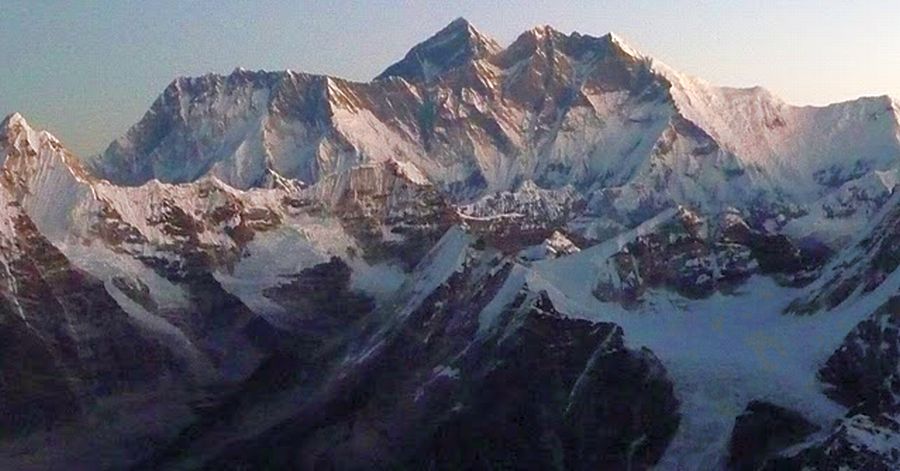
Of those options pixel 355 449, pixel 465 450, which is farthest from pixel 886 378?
pixel 355 449

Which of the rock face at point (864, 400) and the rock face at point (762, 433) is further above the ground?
the rock face at point (864, 400)

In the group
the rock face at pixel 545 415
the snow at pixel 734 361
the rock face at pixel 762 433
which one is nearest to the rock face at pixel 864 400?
the snow at pixel 734 361

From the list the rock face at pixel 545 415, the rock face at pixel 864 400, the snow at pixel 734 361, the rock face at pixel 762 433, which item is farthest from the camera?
the rock face at pixel 545 415

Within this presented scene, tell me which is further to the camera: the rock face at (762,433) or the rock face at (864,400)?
the rock face at (762,433)

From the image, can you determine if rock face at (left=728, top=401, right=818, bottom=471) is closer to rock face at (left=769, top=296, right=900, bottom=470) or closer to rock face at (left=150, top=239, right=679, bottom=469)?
rock face at (left=769, top=296, right=900, bottom=470)

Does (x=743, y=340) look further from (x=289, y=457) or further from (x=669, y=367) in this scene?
(x=289, y=457)

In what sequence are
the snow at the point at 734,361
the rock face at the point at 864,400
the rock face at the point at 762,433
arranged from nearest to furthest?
the rock face at the point at 864,400 < the rock face at the point at 762,433 < the snow at the point at 734,361

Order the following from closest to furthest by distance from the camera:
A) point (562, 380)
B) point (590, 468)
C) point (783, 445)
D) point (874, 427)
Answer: point (874, 427)
point (783, 445)
point (590, 468)
point (562, 380)

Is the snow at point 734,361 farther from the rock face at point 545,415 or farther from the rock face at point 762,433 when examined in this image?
the rock face at point 545,415

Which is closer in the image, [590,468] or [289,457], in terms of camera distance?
[590,468]
